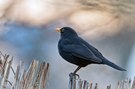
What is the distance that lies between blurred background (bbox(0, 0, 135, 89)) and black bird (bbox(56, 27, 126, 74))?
176cm

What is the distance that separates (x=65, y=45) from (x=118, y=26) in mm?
2501

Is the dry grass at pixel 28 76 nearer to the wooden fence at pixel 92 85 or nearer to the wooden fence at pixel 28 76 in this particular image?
the wooden fence at pixel 28 76

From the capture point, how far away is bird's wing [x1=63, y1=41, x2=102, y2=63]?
4523 mm

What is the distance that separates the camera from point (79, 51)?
464 centimetres

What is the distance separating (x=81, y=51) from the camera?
4.62m

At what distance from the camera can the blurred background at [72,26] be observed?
6859mm

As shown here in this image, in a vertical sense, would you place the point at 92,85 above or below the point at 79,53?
below

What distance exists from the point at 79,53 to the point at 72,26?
244cm

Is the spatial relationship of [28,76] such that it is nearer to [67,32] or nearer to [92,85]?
[92,85]

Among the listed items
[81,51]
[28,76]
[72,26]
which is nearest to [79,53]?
[81,51]

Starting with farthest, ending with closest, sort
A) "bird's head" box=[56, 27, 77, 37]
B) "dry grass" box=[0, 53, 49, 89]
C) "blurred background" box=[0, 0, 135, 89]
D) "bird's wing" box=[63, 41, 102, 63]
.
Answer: "blurred background" box=[0, 0, 135, 89] → "bird's head" box=[56, 27, 77, 37] → "bird's wing" box=[63, 41, 102, 63] → "dry grass" box=[0, 53, 49, 89]

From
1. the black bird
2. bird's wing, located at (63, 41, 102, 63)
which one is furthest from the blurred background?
bird's wing, located at (63, 41, 102, 63)

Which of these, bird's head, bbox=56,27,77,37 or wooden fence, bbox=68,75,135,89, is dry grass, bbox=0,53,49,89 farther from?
bird's head, bbox=56,27,77,37

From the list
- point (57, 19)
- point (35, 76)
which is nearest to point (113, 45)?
point (57, 19)
